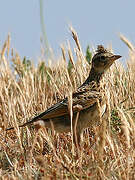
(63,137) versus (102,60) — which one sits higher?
(102,60)

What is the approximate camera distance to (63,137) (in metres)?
5.16

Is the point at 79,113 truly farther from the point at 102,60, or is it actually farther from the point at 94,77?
the point at 102,60

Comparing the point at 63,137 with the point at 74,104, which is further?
the point at 63,137

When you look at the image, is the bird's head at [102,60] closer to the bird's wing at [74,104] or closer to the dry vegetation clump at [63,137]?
the dry vegetation clump at [63,137]

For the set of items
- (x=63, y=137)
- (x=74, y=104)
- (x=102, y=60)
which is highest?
(x=102, y=60)

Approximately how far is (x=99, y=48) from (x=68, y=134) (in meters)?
1.05

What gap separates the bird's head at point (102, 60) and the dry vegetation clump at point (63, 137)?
23cm

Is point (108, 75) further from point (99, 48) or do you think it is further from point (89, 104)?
point (89, 104)

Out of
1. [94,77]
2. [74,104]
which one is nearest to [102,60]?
[94,77]

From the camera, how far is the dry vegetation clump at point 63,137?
3.49 m

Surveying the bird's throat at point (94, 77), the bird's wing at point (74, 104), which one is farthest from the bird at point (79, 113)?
the bird's throat at point (94, 77)

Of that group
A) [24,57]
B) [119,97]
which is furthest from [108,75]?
[24,57]

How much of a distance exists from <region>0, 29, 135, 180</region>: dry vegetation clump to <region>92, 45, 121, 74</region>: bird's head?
0.23m

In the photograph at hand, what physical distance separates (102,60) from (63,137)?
986 mm
